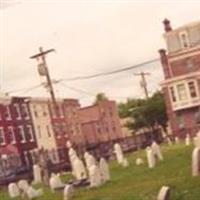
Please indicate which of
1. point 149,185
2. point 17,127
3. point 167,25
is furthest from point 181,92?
point 149,185

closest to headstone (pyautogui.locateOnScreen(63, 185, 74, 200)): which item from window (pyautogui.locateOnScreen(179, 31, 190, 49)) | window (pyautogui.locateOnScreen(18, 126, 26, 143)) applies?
window (pyautogui.locateOnScreen(179, 31, 190, 49))

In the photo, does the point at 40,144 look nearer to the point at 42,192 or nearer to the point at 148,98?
the point at 148,98

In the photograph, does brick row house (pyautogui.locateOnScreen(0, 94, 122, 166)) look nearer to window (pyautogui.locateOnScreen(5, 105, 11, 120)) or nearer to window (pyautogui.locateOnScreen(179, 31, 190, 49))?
window (pyautogui.locateOnScreen(5, 105, 11, 120))

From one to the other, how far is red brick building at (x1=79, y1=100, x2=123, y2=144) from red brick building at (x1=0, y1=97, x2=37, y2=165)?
18153 mm

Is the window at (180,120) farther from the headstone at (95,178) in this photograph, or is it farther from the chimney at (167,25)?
the headstone at (95,178)

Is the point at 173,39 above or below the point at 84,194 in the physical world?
above

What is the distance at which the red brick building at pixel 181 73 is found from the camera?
276 feet

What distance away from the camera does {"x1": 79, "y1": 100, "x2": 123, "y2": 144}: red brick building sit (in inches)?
4510

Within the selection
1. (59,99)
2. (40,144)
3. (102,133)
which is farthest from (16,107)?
(102,133)

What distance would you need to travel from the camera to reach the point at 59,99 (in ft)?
347

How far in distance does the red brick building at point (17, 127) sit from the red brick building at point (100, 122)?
59.6 ft

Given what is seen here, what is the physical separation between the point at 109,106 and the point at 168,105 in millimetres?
37601

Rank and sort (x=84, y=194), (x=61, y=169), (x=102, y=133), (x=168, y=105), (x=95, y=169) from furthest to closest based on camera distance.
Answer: (x=102, y=133), (x=168, y=105), (x=61, y=169), (x=95, y=169), (x=84, y=194)

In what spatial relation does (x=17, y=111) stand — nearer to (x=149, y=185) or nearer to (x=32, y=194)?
(x=32, y=194)
